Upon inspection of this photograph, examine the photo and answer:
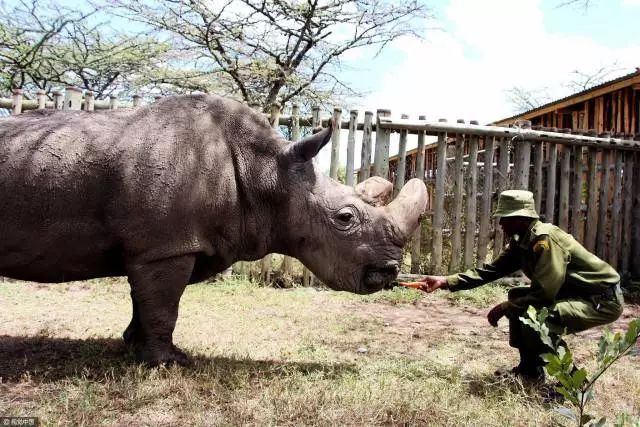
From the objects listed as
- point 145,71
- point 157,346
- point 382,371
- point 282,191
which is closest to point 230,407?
point 157,346

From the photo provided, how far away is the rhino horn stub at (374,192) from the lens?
4.23 meters

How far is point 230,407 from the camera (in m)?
3.09

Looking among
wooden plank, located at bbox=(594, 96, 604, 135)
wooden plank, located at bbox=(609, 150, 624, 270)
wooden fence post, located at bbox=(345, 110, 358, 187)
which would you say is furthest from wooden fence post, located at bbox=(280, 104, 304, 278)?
wooden plank, located at bbox=(594, 96, 604, 135)

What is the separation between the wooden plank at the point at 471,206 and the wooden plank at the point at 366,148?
163 cm

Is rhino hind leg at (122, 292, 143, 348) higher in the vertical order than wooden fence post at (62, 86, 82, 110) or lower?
lower

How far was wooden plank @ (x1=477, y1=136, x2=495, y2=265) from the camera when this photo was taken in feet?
27.2

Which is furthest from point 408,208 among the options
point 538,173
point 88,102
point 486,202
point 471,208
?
point 88,102

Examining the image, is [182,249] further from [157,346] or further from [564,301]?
[564,301]

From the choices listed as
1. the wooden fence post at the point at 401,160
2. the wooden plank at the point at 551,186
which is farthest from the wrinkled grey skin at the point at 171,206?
the wooden plank at the point at 551,186

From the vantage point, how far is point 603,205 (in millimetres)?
9188

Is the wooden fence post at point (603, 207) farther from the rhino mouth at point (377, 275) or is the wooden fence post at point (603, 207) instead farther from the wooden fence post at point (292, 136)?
the rhino mouth at point (377, 275)

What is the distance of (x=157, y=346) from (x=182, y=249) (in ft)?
2.28

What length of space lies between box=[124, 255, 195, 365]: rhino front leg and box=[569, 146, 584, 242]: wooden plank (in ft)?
23.9

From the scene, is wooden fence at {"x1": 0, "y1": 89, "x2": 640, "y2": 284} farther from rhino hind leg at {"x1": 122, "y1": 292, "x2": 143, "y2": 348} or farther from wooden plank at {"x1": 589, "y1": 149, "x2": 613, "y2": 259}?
rhino hind leg at {"x1": 122, "y1": 292, "x2": 143, "y2": 348}
